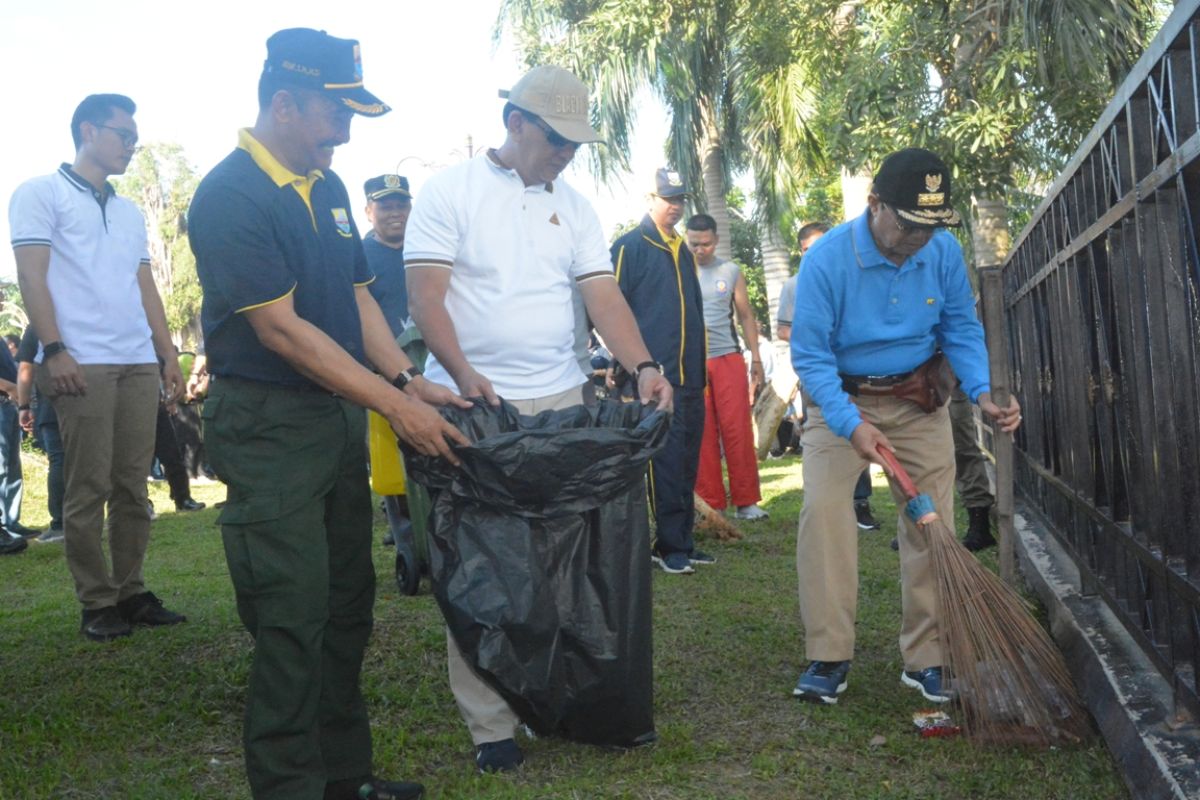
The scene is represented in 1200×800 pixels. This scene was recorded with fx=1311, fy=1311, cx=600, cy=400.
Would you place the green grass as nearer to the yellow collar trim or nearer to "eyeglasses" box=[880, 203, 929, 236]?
"eyeglasses" box=[880, 203, 929, 236]

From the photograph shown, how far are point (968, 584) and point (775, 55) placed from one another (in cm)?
1606

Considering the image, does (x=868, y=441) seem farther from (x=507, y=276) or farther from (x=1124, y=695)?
(x=507, y=276)

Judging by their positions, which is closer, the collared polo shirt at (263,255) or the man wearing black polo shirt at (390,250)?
the collared polo shirt at (263,255)

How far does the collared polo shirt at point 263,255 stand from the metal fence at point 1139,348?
2.08 meters

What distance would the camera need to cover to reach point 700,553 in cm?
746

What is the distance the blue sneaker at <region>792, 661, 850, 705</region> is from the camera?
4.46m

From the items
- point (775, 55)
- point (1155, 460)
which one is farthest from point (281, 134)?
point (775, 55)

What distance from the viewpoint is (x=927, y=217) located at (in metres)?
4.14

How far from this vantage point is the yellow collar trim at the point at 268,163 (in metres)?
3.27

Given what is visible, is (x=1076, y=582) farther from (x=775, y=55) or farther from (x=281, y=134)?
(x=775, y=55)

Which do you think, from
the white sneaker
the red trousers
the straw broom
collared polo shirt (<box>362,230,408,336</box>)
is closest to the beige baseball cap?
the straw broom

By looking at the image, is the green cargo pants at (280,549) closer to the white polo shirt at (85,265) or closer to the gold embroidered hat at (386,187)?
the white polo shirt at (85,265)

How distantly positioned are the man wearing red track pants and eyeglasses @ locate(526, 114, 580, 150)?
4768 millimetres

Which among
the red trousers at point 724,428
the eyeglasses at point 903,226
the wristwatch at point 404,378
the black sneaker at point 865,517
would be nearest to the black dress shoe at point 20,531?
the red trousers at point 724,428
